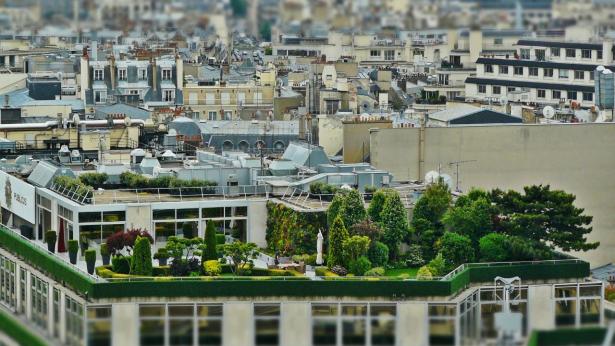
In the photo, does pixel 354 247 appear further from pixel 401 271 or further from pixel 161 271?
pixel 161 271

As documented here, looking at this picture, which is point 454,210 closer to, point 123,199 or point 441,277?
point 441,277

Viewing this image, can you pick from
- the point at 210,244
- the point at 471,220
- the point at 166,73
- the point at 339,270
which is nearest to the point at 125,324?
the point at 210,244

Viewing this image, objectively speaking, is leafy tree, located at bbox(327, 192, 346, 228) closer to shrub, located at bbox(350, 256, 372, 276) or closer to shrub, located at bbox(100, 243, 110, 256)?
shrub, located at bbox(350, 256, 372, 276)

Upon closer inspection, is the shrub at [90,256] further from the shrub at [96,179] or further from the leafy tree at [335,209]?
the shrub at [96,179]

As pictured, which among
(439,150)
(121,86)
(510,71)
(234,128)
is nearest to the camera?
(439,150)

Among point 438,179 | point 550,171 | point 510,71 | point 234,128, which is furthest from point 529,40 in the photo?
point 438,179
